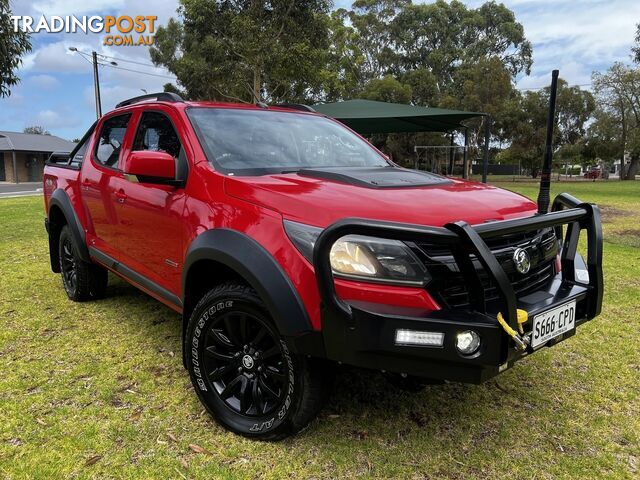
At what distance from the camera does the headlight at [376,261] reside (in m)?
2.03

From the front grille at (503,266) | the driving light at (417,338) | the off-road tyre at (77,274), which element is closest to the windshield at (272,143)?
the front grille at (503,266)

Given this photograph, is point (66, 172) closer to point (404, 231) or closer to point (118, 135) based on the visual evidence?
point (118, 135)

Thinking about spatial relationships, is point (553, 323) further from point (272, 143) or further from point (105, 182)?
point (105, 182)

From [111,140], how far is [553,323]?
3.51m

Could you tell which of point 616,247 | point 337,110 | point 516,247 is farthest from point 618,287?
point 337,110

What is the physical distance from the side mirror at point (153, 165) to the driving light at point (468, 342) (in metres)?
1.79

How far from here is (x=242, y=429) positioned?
2.51m

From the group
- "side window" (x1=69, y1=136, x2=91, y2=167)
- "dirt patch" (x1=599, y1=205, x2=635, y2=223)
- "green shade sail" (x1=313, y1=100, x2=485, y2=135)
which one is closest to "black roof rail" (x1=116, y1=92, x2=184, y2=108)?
"side window" (x1=69, y1=136, x2=91, y2=167)

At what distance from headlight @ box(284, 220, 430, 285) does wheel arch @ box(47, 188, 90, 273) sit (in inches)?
118

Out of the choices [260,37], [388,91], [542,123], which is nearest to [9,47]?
[260,37]

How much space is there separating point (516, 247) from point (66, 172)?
4.15 metres

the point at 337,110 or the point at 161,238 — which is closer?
the point at 161,238

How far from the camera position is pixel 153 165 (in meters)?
2.78

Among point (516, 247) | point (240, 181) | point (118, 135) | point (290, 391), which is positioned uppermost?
point (118, 135)
